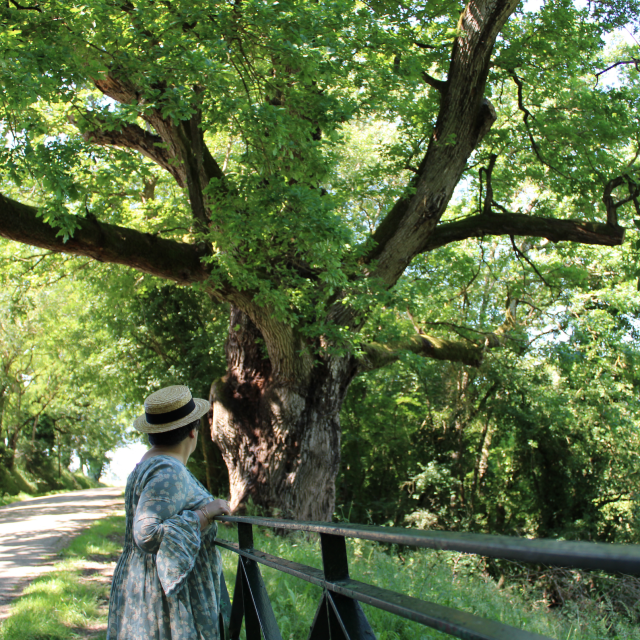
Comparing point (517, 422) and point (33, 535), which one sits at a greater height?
point (517, 422)

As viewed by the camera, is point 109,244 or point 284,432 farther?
point 284,432

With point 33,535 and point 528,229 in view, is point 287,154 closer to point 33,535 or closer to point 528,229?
point 528,229

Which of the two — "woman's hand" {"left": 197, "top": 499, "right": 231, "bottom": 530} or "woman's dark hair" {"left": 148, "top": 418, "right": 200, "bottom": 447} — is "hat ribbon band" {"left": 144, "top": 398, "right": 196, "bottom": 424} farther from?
"woman's hand" {"left": 197, "top": 499, "right": 231, "bottom": 530}

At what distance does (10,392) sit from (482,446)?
22.2 m

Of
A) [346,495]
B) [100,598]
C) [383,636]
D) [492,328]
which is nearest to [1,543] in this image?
[100,598]

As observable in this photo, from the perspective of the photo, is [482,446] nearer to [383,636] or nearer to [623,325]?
[623,325]

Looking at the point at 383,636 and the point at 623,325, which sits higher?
the point at 623,325

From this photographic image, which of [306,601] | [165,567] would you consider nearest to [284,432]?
[306,601]

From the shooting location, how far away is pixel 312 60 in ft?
20.2

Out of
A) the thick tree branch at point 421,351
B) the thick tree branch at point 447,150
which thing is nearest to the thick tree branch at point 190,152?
the thick tree branch at point 447,150

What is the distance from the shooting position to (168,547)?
2.41m

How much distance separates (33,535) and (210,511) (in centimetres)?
1093

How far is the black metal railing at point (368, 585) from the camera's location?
0.84 metres

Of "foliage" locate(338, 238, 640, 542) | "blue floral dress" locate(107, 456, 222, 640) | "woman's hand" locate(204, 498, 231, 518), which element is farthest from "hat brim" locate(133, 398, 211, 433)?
"foliage" locate(338, 238, 640, 542)
